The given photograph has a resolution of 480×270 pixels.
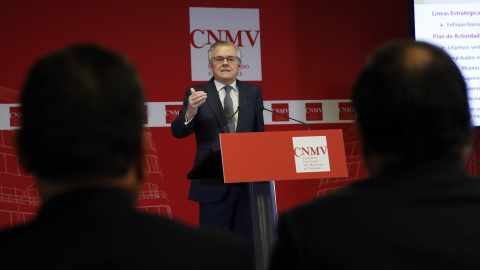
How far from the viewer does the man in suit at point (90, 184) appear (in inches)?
29.7

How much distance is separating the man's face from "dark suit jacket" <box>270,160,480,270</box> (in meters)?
3.22

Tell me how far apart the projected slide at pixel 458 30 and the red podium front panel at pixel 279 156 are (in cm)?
234

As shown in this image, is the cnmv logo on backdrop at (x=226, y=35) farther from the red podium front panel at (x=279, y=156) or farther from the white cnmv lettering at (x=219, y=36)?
the red podium front panel at (x=279, y=156)

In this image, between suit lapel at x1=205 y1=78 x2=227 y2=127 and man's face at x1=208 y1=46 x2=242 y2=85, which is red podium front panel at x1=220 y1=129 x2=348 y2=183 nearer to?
suit lapel at x1=205 y1=78 x2=227 y2=127

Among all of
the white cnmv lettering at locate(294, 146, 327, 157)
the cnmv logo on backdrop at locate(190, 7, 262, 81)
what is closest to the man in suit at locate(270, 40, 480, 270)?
the white cnmv lettering at locate(294, 146, 327, 157)

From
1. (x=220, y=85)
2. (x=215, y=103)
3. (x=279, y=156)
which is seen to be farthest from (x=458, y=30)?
(x=279, y=156)

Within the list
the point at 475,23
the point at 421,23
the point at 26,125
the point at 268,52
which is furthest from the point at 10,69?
the point at 26,125

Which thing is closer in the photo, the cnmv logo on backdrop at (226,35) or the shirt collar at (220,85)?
the shirt collar at (220,85)

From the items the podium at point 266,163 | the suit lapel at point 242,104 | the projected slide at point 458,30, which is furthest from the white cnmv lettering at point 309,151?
the projected slide at point 458,30

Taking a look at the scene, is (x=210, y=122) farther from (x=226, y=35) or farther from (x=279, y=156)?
(x=226, y=35)

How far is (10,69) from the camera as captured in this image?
16.5ft

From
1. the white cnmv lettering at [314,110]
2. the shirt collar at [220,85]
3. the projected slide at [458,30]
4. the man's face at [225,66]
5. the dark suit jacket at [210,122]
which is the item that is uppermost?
the projected slide at [458,30]

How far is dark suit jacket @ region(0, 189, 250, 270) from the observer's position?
2.45 ft

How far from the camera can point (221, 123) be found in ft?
12.7
